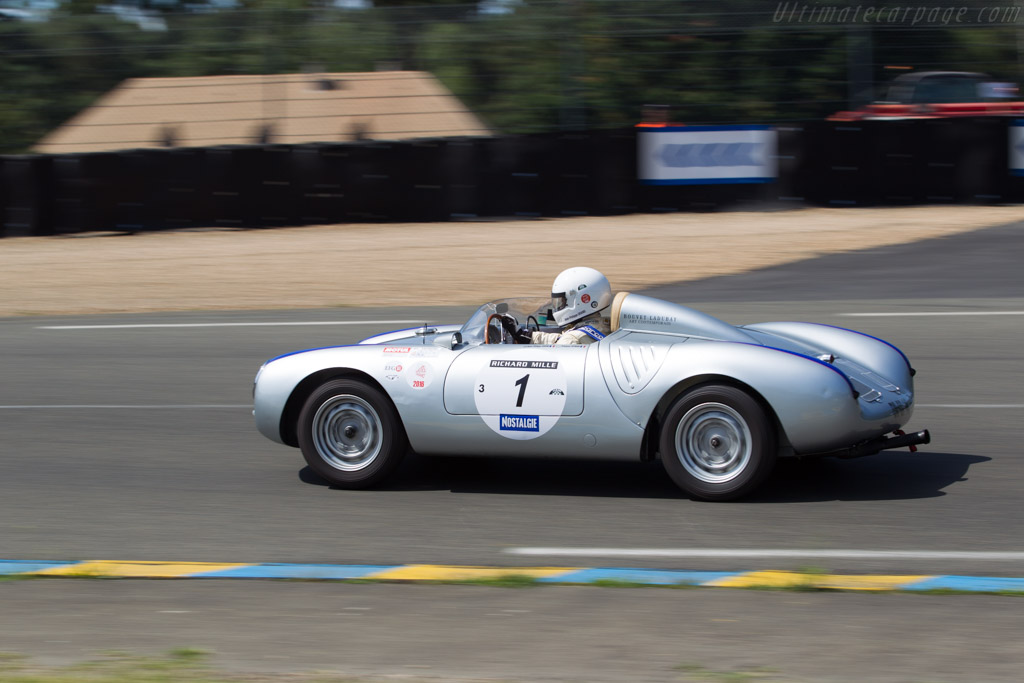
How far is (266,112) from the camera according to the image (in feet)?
61.1

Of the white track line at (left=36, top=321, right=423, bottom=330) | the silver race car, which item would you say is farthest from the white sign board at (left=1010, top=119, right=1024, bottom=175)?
the silver race car

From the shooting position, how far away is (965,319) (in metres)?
10.5

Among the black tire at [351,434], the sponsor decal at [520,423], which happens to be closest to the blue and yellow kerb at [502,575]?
the sponsor decal at [520,423]

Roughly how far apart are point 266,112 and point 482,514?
14.2 meters

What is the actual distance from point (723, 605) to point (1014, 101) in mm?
17945

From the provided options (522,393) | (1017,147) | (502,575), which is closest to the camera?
(502,575)

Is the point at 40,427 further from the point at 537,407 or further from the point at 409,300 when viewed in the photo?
the point at 409,300

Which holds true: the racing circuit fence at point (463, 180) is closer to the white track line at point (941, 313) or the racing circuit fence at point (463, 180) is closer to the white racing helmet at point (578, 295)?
the white track line at point (941, 313)

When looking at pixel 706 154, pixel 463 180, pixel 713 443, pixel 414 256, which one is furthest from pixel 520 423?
pixel 706 154

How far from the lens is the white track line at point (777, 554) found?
4879 mm

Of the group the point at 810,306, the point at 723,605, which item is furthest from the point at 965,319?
the point at 723,605

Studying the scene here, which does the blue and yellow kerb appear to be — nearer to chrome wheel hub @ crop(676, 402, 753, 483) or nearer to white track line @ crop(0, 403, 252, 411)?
chrome wheel hub @ crop(676, 402, 753, 483)

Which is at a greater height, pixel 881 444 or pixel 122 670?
pixel 881 444

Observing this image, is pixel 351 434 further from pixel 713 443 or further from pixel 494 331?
pixel 713 443
